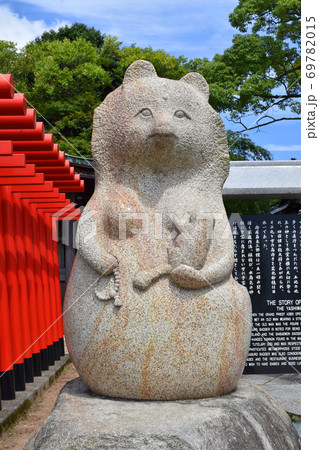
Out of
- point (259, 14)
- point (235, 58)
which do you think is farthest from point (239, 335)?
point (259, 14)

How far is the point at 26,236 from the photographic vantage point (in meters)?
7.97

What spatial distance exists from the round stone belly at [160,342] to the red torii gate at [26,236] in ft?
6.95

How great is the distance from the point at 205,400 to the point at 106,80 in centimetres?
1608

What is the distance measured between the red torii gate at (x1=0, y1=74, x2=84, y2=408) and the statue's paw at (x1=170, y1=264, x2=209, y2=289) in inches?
83.6

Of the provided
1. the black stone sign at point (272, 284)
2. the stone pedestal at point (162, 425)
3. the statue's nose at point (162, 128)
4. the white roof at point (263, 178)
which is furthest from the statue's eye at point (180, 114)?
the white roof at point (263, 178)

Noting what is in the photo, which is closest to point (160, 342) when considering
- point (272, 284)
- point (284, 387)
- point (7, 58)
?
point (272, 284)

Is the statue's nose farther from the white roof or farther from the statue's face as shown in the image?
the white roof

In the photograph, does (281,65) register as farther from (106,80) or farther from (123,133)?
(123,133)

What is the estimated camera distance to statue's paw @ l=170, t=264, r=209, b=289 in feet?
12.2

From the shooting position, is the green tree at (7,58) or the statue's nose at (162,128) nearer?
the statue's nose at (162,128)

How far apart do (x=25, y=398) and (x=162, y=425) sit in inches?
163

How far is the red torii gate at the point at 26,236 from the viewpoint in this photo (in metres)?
5.63

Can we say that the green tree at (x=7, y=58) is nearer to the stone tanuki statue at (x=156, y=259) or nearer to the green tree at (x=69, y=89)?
the green tree at (x=69, y=89)

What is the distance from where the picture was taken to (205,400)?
3.81 m
